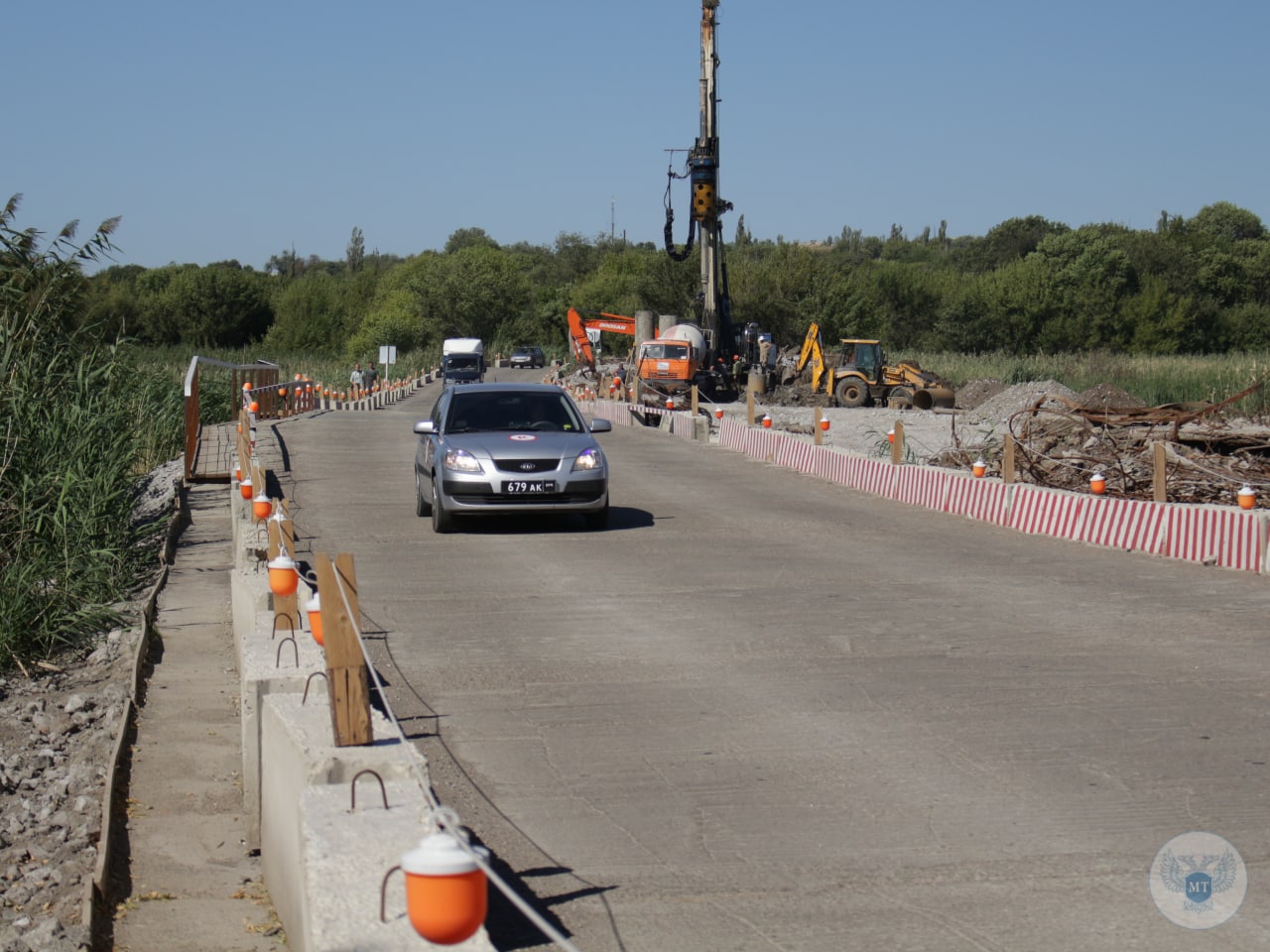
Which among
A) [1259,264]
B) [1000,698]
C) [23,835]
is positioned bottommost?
[23,835]

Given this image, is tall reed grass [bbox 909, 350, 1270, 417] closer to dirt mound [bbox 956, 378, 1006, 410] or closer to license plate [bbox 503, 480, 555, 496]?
dirt mound [bbox 956, 378, 1006, 410]

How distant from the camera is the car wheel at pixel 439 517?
1703cm

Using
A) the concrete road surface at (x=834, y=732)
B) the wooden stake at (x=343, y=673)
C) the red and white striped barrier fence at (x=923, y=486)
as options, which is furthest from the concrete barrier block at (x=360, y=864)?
the red and white striped barrier fence at (x=923, y=486)

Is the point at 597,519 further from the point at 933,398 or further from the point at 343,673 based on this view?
the point at 933,398

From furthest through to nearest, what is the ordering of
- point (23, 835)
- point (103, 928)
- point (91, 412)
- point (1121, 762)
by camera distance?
point (91, 412)
point (23, 835)
point (1121, 762)
point (103, 928)

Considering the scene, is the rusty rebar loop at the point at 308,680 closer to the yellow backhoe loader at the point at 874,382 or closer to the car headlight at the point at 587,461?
the car headlight at the point at 587,461

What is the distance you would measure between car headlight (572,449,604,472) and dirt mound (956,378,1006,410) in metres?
35.2

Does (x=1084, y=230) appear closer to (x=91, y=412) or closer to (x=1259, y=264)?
(x=1259, y=264)

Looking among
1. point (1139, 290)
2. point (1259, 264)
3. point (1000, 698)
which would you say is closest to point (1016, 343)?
point (1139, 290)

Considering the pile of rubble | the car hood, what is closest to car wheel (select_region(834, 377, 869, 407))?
the pile of rubble

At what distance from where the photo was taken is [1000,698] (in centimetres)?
871

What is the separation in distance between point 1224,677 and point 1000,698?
162cm

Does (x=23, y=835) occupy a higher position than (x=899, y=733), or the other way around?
(x=899, y=733)

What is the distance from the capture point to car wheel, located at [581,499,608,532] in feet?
57.4
